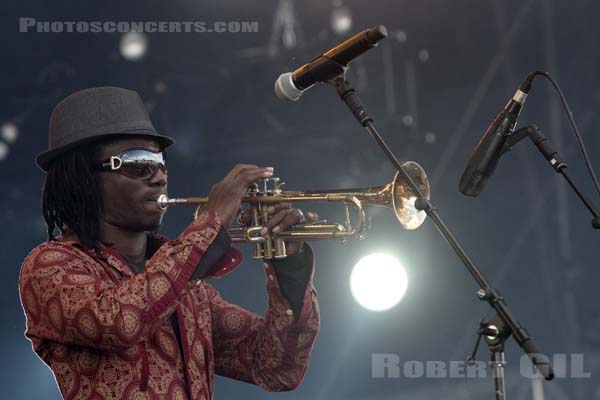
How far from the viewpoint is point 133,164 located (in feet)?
9.95

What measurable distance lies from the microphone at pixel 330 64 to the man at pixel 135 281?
469mm

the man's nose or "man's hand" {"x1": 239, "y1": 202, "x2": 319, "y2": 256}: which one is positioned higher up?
the man's nose

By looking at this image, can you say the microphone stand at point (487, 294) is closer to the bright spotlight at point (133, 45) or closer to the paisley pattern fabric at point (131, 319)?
the paisley pattern fabric at point (131, 319)

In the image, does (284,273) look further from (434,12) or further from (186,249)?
(434,12)

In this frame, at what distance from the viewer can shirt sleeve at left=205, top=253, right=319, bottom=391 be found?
10.6 ft

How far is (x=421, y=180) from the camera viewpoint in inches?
117

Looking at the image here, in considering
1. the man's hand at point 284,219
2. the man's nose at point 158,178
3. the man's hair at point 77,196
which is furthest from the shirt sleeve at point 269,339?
the man's hair at point 77,196

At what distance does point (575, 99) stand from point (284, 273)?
4800mm

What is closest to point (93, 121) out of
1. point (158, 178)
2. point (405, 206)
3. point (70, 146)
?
point (70, 146)

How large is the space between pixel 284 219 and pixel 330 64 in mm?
877

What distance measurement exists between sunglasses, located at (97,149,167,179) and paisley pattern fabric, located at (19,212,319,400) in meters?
0.31

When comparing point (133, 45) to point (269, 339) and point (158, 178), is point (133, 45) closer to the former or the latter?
point (158, 178)

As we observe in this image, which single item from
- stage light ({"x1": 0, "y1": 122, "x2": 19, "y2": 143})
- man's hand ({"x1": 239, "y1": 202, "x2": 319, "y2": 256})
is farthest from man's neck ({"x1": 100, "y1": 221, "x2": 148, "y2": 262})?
stage light ({"x1": 0, "y1": 122, "x2": 19, "y2": 143})

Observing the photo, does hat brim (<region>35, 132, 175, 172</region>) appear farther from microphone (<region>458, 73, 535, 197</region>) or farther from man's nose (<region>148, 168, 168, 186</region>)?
microphone (<region>458, 73, 535, 197</region>)
